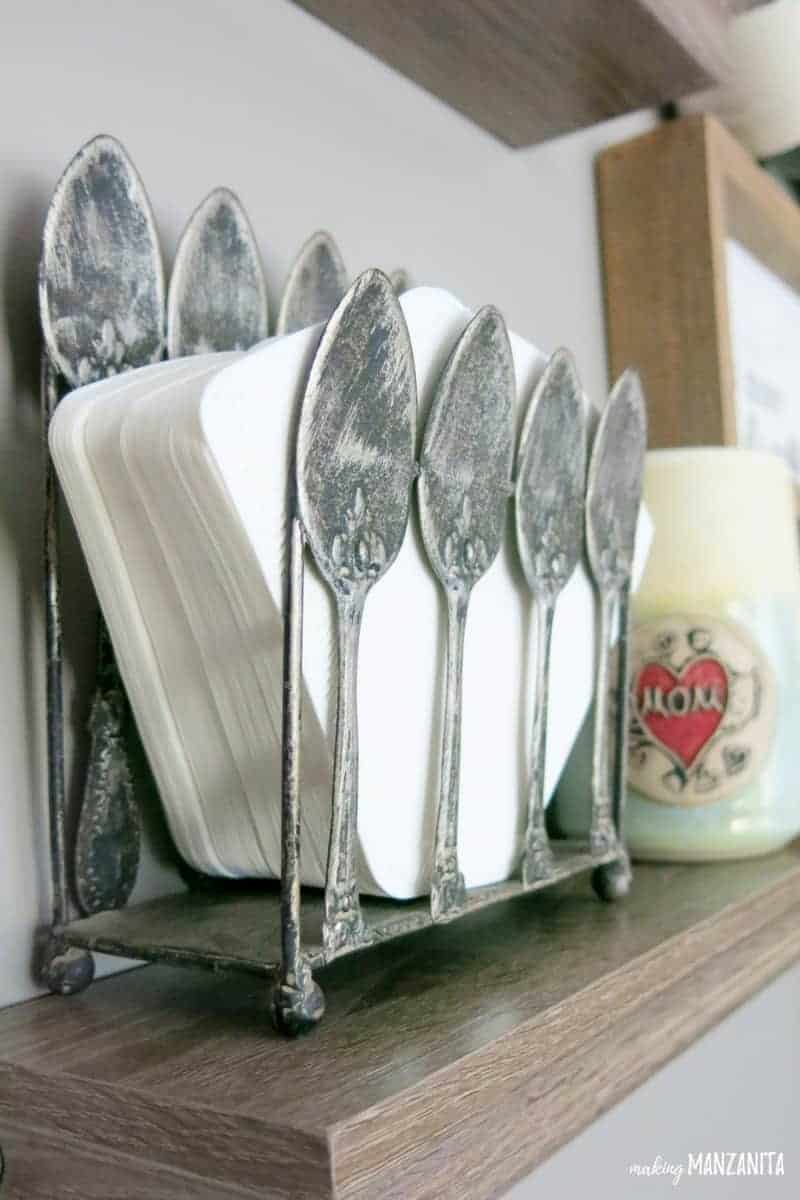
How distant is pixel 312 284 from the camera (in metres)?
0.43

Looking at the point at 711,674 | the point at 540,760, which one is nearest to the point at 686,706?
the point at 711,674

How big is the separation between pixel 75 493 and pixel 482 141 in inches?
15.0

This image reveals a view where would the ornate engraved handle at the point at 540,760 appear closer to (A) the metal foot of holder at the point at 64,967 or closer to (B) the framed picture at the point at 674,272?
(A) the metal foot of holder at the point at 64,967

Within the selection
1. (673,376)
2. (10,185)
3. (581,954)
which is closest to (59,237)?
(10,185)

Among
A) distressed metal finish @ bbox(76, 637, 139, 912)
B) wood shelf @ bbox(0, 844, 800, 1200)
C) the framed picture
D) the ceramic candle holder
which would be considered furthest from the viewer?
the framed picture

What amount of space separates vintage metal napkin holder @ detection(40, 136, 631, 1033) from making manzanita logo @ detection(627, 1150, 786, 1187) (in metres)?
0.11

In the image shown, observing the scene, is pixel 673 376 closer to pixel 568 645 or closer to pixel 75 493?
pixel 568 645

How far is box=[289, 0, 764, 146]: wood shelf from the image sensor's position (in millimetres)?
490

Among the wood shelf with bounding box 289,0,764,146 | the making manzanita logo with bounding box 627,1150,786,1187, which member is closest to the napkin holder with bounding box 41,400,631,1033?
the making manzanita logo with bounding box 627,1150,786,1187

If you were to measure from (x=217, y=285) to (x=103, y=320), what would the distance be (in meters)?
0.05

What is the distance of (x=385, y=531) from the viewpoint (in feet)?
0.97

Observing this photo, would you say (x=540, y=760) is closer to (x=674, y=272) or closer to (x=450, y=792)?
(x=450, y=792)

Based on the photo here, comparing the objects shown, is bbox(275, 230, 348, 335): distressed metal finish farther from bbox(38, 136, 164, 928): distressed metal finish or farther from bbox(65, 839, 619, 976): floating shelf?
bbox(65, 839, 619, 976): floating shelf

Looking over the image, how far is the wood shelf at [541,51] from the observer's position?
49 centimetres
